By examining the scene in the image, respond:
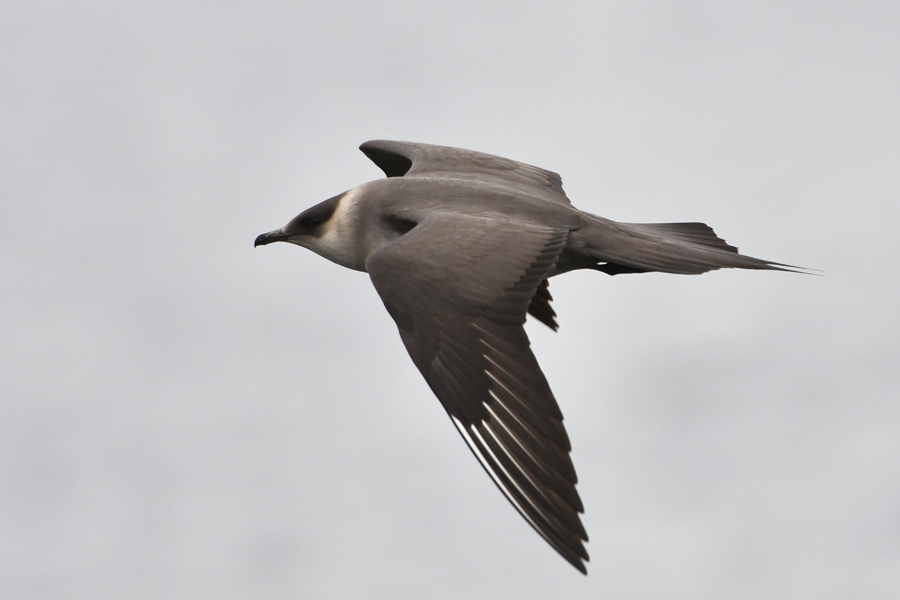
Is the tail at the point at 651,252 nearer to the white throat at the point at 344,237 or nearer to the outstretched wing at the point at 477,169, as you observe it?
the outstretched wing at the point at 477,169

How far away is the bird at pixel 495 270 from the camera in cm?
630

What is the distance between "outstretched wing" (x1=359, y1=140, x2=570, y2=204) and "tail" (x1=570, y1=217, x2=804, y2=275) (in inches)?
35.1

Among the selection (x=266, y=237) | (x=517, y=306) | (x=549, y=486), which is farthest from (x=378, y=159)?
(x=549, y=486)

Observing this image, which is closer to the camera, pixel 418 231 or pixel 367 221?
pixel 418 231

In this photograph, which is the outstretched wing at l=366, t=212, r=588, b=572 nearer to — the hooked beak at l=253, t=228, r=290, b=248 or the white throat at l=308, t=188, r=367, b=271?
the white throat at l=308, t=188, r=367, b=271

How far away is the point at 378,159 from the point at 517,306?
3804 mm

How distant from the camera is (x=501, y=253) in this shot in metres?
7.18

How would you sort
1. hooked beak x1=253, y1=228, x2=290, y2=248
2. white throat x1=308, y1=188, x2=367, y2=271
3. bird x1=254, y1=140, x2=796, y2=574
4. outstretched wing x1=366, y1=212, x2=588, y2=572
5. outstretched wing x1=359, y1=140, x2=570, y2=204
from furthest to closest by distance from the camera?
hooked beak x1=253, y1=228, x2=290, y2=248, outstretched wing x1=359, y1=140, x2=570, y2=204, white throat x1=308, y1=188, x2=367, y2=271, bird x1=254, y1=140, x2=796, y2=574, outstretched wing x1=366, y1=212, x2=588, y2=572

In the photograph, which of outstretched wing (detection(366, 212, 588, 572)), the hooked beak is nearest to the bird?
outstretched wing (detection(366, 212, 588, 572))

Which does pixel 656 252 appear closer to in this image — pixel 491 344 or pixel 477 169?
pixel 491 344

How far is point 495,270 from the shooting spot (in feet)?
23.1

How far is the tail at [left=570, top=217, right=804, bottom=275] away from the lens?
756cm

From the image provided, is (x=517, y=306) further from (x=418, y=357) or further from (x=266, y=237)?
(x=266, y=237)

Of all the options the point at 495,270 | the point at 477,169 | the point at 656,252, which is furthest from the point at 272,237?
the point at 656,252
